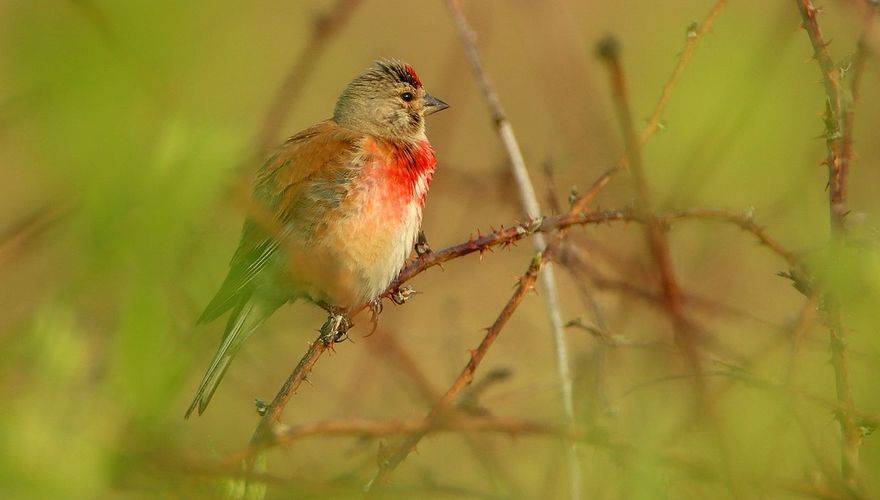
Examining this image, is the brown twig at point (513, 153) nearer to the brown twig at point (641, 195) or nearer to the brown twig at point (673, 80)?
the brown twig at point (673, 80)

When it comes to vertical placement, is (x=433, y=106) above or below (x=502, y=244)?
above

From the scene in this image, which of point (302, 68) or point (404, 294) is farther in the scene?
point (404, 294)

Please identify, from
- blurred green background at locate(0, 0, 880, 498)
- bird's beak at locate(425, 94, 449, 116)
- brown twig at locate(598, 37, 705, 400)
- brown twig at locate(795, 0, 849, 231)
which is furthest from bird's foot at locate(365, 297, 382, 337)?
bird's beak at locate(425, 94, 449, 116)

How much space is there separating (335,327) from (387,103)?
1871 millimetres

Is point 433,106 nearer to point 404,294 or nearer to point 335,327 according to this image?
point 404,294

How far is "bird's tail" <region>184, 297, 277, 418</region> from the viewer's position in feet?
4.27

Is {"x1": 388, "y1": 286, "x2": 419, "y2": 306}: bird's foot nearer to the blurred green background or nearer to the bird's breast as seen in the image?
the bird's breast

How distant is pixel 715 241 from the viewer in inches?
108

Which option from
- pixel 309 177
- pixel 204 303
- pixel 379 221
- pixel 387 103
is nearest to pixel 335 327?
pixel 379 221

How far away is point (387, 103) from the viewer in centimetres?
493

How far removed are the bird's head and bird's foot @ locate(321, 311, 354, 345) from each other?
1467 mm

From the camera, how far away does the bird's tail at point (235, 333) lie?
1.30m

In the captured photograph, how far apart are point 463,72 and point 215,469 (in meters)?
3.14

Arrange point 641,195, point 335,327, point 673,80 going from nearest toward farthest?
point 641,195, point 673,80, point 335,327
